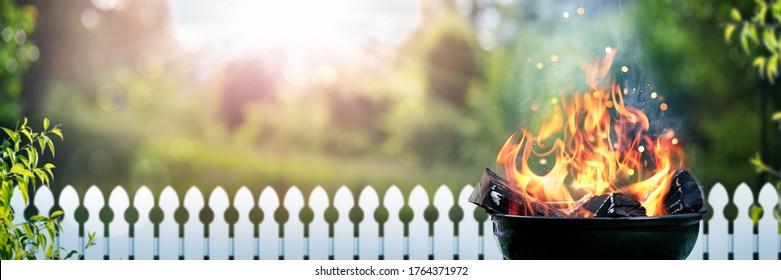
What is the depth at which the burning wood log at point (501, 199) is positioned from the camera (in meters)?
3.50

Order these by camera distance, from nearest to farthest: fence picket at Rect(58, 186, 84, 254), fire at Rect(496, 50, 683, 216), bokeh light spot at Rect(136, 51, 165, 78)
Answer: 1. fire at Rect(496, 50, 683, 216)
2. fence picket at Rect(58, 186, 84, 254)
3. bokeh light spot at Rect(136, 51, 165, 78)

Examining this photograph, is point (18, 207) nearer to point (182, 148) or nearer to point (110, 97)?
point (110, 97)

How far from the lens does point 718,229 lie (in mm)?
5762

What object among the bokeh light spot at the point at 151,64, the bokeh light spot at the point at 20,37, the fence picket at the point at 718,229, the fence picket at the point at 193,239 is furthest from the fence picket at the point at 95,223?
the bokeh light spot at the point at 151,64

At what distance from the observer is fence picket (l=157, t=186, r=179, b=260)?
222 inches

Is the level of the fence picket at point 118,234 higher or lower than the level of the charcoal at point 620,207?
lower

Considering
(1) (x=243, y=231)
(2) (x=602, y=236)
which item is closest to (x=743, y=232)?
(2) (x=602, y=236)

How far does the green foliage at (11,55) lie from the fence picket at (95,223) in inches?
91.8

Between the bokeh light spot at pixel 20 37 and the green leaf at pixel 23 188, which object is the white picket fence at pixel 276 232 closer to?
the green leaf at pixel 23 188

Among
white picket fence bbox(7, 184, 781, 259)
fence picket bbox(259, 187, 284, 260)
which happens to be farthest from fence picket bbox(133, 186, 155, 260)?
fence picket bbox(259, 187, 284, 260)

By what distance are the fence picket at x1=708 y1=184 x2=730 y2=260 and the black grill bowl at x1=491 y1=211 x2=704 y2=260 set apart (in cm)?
260

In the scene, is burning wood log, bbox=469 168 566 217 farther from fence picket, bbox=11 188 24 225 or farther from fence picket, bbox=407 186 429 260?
fence picket, bbox=11 188 24 225

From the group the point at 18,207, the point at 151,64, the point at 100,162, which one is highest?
the point at 151,64

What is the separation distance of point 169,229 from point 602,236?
3.52 metres
